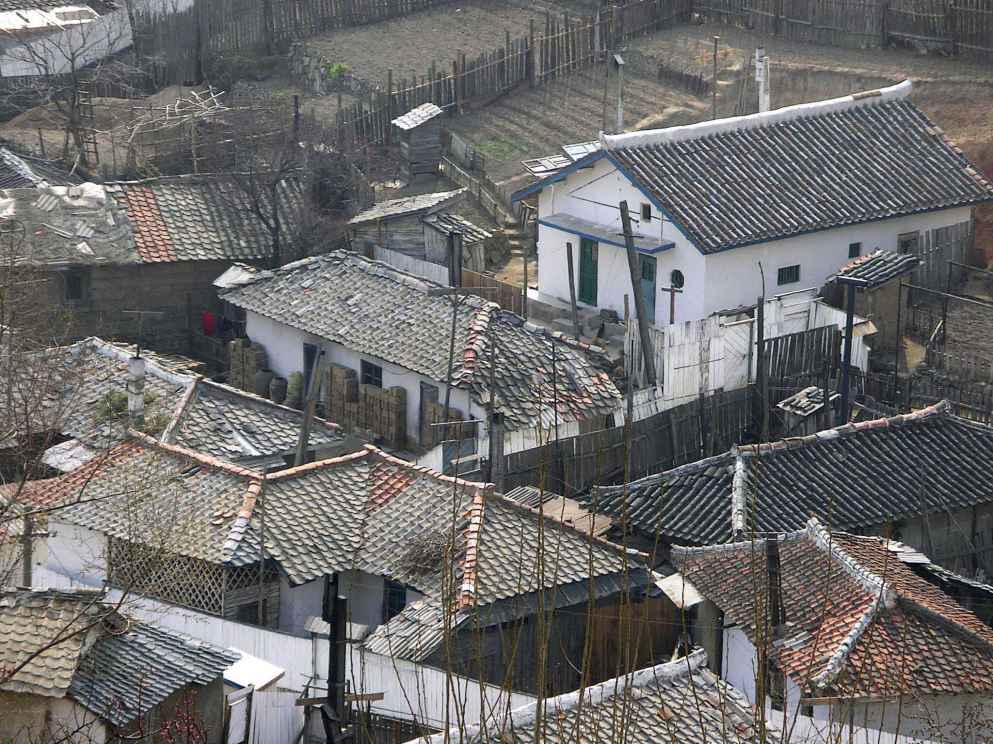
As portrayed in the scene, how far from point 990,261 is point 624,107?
27.0ft

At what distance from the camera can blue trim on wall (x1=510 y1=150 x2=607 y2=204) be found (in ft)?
90.6

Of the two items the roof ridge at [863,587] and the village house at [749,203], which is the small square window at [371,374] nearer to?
the village house at [749,203]

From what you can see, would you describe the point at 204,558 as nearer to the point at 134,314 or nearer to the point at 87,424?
the point at 87,424

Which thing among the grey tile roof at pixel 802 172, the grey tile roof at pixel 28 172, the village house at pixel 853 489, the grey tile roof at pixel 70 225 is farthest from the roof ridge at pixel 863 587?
the grey tile roof at pixel 28 172

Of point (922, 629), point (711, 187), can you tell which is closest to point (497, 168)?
point (711, 187)

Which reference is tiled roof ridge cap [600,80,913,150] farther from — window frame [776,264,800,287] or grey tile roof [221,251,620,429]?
grey tile roof [221,251,620,429]

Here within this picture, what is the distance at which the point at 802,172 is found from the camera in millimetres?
28312

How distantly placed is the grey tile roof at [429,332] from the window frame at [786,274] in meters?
4.29

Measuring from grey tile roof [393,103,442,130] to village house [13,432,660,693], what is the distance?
1326cm

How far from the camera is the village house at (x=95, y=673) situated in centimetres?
1420

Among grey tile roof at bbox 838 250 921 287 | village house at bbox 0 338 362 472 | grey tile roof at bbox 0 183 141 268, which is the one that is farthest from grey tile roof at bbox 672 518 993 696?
grey tile roof at bbox 0 183 141 268

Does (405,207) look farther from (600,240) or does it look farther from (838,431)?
(838,431)

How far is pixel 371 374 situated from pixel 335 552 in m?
6.03

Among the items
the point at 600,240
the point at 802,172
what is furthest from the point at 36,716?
the point at 802,172
